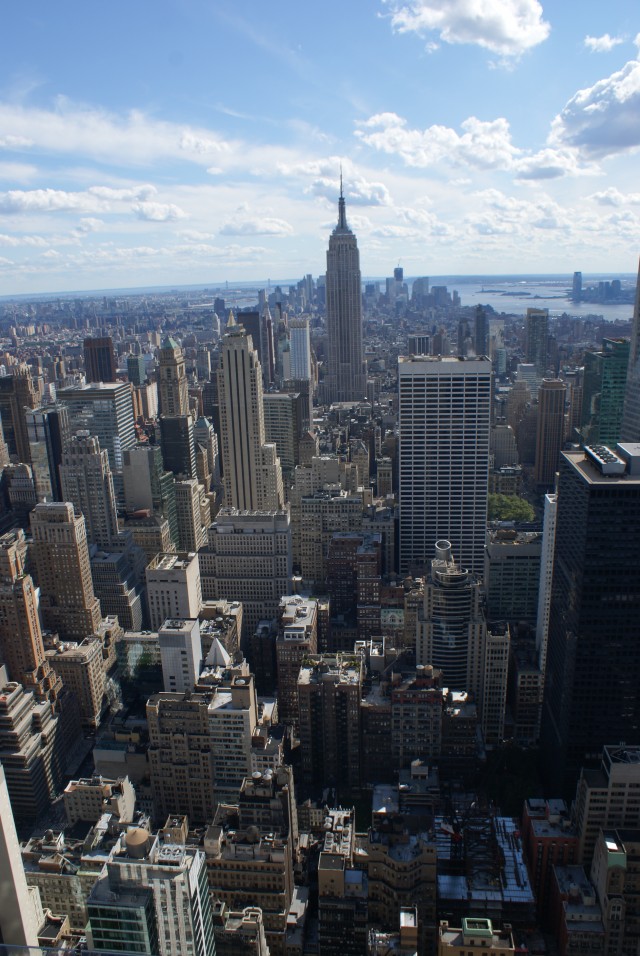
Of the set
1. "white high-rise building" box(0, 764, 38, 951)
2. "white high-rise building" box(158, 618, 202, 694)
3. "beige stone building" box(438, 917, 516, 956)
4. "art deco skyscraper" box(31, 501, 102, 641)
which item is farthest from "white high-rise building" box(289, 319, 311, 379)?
"white high-rise building" box(0, 764, 38, 951)

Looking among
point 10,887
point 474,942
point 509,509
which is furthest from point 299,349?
point 10,887

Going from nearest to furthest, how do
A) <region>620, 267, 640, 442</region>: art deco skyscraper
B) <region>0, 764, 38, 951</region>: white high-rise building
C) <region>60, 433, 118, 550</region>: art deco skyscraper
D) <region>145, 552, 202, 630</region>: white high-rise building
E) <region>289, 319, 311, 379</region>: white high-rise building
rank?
<region>0, 764, 38, 951</region>: white high-rise building
<region>145, 552, 202, 630</region>: white high-rise building
<region>620, 267, 640, 442</region>: art deco skyscraper
<region>60, 433, 118, 550</region>: art deco skyscraper
<region>289, 319, 311, 379</region>: white high-rise building

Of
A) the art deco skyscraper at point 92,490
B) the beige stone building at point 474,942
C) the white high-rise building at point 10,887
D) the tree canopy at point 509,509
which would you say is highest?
the white high-rise building at point 10,887

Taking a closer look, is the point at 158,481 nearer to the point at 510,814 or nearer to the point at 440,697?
the point at 440,697

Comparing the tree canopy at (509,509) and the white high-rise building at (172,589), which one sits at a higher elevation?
the white high-rise building at (172,589)

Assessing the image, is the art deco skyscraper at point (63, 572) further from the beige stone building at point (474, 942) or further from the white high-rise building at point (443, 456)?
the beige stone building at point (474, 942)

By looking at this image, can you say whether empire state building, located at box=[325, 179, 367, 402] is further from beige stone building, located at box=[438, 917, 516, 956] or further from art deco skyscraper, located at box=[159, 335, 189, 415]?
beige stone building, located at box=[438, 917, 516, 956]

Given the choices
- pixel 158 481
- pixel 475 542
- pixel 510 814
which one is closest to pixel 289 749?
pixel 510 814

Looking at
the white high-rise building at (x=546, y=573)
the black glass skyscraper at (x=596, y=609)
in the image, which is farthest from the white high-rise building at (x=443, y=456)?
the black glass skyscraper at (x=596, y=609)
